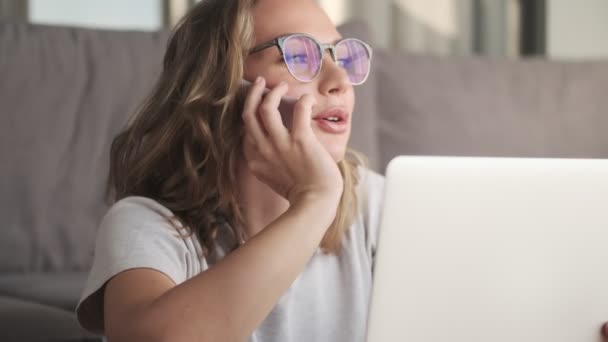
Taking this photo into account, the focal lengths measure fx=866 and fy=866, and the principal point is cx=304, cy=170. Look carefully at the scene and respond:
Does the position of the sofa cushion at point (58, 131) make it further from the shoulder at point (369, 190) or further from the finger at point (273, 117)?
the finger at point (273, 117)

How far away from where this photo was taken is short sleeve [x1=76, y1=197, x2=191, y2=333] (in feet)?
3.48

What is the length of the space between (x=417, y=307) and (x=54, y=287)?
118cm

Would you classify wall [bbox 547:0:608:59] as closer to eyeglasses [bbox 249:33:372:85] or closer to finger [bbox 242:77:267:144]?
eyeglasses [bbox 249:33:372:85]

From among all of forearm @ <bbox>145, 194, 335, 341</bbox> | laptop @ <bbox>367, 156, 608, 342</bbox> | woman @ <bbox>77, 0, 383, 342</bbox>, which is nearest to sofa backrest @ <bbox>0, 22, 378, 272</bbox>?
woman @ <bbox>77, 0, 383, 342</bbox>

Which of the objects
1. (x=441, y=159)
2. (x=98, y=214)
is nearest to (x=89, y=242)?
(x=98, y=214)

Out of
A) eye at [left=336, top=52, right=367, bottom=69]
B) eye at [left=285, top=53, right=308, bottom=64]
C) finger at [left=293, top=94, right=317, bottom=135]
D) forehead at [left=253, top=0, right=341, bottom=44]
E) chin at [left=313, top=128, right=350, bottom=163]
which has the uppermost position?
forehead at [left=253, top=0, right=341, bottom=44]

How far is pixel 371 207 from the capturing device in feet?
4.76

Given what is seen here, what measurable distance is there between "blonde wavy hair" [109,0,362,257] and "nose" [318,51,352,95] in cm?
12

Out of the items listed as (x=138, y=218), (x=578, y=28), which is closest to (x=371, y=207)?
(x=138, y=218)

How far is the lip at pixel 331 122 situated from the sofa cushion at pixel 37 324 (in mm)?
649

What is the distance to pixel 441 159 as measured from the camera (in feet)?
2.39

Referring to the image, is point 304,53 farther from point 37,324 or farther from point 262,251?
point 37,324

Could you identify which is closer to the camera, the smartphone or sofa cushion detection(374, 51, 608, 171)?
the smartphone

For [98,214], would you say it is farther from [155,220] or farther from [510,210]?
[510,210]
